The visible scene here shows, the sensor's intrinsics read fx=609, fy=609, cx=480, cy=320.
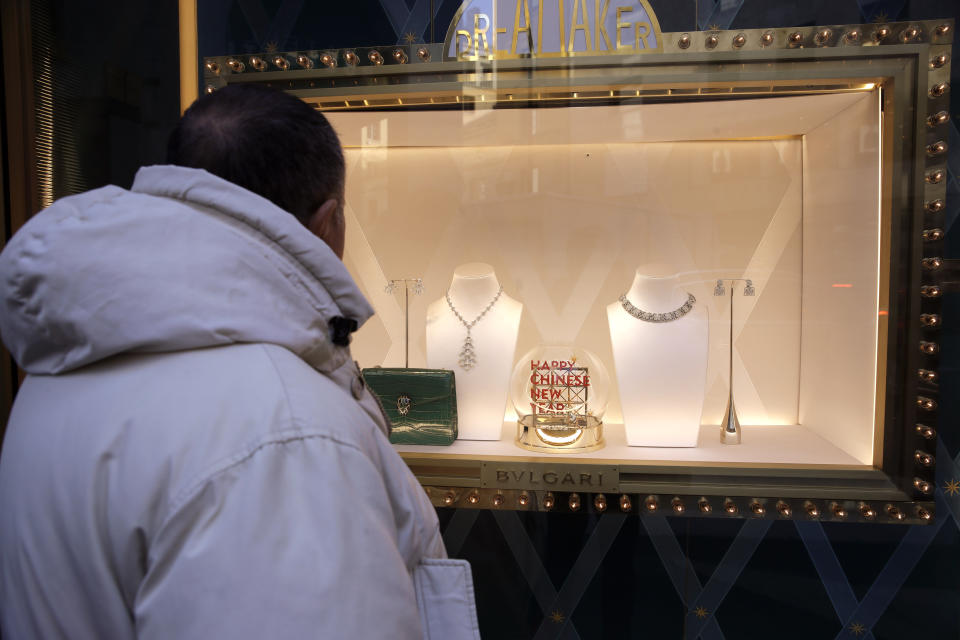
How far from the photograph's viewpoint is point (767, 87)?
1.10 m

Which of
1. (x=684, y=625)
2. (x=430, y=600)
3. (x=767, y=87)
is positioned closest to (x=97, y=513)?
(x=430, y=600)

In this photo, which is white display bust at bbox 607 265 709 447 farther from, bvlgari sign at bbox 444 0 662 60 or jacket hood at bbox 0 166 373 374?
jacket hood at bbox 0 166 373 374

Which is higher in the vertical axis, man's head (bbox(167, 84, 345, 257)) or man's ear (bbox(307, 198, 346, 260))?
man's head (bbox(167, 84, 345, 257))

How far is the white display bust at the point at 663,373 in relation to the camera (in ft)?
3.92

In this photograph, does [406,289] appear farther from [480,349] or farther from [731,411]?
[731,411]

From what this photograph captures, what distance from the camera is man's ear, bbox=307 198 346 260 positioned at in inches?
22.1

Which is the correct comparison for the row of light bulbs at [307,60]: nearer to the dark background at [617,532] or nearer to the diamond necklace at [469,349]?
the dark background at [617,532]

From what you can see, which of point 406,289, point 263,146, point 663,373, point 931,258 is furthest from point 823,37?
point 263,146

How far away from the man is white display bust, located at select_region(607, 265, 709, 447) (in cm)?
81

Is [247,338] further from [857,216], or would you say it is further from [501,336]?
[857,216]

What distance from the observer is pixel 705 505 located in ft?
3.68

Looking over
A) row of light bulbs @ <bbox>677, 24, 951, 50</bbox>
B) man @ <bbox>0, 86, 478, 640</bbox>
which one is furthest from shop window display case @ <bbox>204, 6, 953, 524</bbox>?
man @ <bbox>0, 86, 478, 640</bbox>

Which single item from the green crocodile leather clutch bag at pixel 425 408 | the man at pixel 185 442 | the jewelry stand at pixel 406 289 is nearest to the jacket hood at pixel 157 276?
the man at pixel 185 442

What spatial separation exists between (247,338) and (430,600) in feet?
0.93
